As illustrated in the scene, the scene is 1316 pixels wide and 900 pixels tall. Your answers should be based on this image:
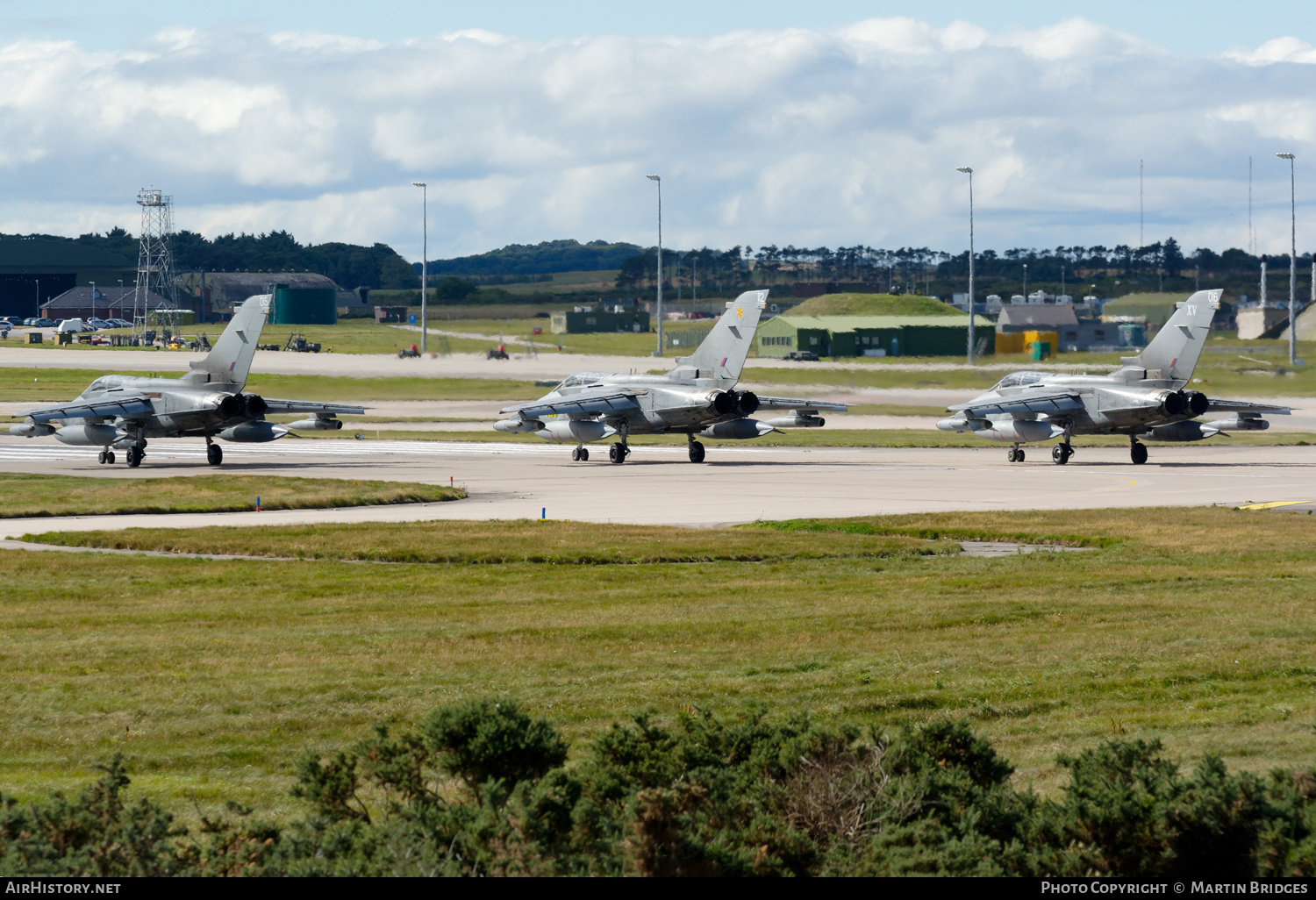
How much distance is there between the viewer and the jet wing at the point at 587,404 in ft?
162

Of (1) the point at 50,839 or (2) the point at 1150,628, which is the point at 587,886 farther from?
(2) the point at 1150,628

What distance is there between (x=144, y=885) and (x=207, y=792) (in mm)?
3368

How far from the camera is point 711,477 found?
4278 cm

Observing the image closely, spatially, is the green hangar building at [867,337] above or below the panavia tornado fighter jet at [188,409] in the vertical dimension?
above

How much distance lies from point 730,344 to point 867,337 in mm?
91539

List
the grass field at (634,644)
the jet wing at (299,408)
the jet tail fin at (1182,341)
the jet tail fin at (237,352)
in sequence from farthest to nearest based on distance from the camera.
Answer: the jet wing at (299,408)
the jet tail fin at (237,352)
the jet tail fin at (1182,341)
the grass field at (634,644)

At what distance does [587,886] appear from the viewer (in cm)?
700

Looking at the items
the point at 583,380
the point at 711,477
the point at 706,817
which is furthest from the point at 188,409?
the point at 706,817

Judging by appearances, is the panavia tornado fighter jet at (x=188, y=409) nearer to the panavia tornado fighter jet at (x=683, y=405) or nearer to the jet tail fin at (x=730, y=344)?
the panavia tornado fighter jet at (x=683, y=405)

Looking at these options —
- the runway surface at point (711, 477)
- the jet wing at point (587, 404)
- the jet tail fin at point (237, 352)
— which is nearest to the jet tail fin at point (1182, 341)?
the runway surface at point (711, 477)

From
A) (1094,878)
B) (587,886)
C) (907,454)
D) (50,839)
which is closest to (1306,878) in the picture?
(1094,878)

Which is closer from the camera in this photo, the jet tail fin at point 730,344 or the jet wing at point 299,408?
the jet tail fin at point 730,344

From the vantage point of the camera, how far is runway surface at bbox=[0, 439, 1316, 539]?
32.6 m

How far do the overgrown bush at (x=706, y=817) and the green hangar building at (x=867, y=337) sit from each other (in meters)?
124
